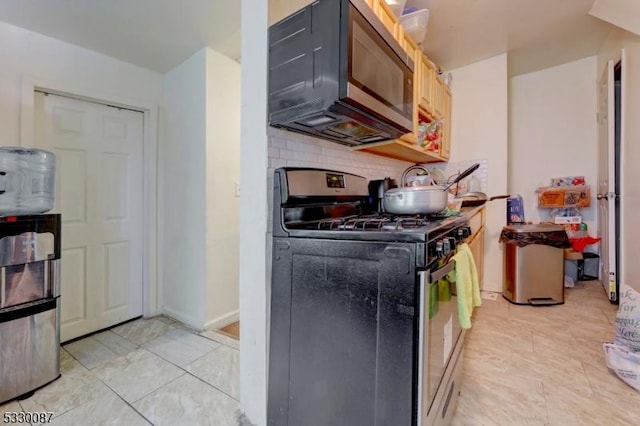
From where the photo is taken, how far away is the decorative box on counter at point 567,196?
10.2 feet

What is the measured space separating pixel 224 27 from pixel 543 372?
3.00 meters

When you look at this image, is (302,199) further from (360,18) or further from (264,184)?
(360,18)

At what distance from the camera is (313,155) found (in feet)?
4.87

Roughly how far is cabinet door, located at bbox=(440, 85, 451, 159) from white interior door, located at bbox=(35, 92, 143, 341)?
288 centimetres

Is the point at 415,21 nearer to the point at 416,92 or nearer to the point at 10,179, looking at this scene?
the point at 416,92

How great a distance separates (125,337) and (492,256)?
3.47 meters

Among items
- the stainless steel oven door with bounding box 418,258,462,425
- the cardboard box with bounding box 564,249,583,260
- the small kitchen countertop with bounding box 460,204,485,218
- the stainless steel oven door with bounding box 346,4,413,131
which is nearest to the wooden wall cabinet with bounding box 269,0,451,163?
the stainless steel oven door with bounding box 346,4,413,131

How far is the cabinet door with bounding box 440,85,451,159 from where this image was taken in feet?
9.39

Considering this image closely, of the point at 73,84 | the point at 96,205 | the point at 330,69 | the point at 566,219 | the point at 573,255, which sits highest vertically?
the point at 73,84

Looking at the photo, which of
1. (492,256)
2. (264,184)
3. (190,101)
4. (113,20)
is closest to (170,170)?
(190,101)

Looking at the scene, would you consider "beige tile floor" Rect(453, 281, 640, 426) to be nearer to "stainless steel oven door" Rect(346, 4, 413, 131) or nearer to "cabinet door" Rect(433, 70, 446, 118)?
"stainless steel oven door" Rect(346, 4, 413, 131)

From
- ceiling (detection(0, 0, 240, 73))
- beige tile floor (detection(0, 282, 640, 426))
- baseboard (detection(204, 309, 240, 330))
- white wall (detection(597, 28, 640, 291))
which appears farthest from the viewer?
baseboard (detection(204, 309, 240, 330))

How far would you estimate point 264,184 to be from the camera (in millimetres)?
1227

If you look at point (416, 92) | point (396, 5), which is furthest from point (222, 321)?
point (396, 5)
